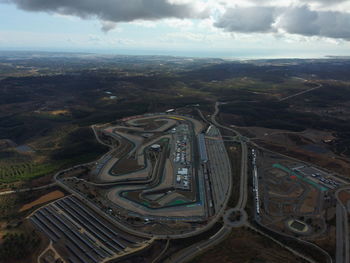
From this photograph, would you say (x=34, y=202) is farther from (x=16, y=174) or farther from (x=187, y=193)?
(x=187, y=193)

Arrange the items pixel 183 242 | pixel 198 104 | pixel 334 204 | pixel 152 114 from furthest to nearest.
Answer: pixel 198 104
pixel 152 114
pixel 334 204
pixel 183 242

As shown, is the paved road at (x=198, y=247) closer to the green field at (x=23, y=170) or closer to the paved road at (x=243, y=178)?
the paved road at (x=243, y=178)

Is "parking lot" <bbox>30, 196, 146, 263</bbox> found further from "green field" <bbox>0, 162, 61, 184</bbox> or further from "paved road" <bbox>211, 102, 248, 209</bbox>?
"paved road" <bbox>211, 102, 248, 209</bbox>

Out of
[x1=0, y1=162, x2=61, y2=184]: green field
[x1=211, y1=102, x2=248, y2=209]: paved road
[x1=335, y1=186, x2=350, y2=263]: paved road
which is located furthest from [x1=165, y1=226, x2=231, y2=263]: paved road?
[x1=0, y1=162, x2=61, y2=184]: green field

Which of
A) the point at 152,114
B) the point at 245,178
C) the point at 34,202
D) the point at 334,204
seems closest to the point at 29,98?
the point at 152,114

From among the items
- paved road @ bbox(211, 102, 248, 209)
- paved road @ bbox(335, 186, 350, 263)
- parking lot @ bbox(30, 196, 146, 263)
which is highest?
paved road @ bbox(211, 102, 248, 209)

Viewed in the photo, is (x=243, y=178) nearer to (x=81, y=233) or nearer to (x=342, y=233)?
(x=342, y=233)

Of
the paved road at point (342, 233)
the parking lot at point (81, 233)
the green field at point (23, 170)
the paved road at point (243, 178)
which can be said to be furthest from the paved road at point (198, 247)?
the green field at point (23, 170)

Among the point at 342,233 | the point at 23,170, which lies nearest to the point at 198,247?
the point at 342,233

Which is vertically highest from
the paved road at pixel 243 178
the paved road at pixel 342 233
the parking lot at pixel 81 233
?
the paved road at pixel 243 178

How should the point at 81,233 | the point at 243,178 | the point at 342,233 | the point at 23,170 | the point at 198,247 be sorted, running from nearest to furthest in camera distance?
the point at 198,247
the point at 81,233
the point at 342,233
the point at 243,178
the point at 23,170

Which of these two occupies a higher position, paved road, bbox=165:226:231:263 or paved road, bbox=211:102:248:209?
paved road, bbox=211:102:248:209
